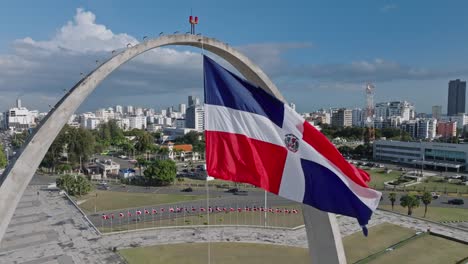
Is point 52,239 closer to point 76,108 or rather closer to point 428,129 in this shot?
point 76,108

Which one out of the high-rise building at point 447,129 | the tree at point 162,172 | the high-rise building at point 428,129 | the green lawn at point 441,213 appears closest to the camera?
the green lawn at point 441,213

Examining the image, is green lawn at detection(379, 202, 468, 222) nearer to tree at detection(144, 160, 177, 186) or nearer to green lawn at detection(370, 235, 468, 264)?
green lawn at detection(370, 235, 468, 264)

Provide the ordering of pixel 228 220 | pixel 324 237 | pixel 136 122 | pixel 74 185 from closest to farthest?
pixel 324 237 → pixel 228 220 → pixel 74 185 → pixel 136 122

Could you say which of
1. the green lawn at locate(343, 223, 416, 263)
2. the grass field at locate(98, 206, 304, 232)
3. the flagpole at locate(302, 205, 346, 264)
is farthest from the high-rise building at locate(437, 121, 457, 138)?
the flagpole at locate(302, 205, 346, 264)

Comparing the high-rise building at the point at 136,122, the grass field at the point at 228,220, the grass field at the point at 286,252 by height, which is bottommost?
the grass field at the point at 228,220

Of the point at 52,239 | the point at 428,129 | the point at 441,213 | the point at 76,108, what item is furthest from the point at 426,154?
the point at 76,108

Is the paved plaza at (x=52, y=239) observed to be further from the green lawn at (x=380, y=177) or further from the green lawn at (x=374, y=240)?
the green lawn at (x=380, y=177)

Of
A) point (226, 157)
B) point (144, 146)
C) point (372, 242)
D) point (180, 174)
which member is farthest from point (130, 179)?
point (226, 157)

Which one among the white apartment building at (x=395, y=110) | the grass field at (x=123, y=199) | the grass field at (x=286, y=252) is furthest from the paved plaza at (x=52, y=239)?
the white apartment building at (x=395, y=110)
